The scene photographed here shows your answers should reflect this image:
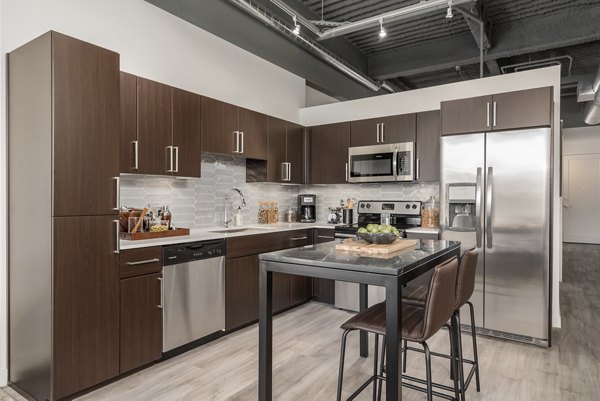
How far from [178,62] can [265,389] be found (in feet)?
10.1

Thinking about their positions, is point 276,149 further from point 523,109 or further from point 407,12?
point 523,109

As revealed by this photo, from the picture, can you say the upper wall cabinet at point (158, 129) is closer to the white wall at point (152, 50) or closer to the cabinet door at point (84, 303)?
the white wall at point (152, 50)

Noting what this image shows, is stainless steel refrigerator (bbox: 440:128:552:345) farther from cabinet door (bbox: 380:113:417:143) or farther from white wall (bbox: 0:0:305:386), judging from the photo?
white wall (bbox: 0:0:305:386)

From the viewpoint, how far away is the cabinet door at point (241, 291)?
11.5ft

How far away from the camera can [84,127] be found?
243 centimetres

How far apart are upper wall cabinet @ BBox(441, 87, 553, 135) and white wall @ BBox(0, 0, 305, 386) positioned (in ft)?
7.31

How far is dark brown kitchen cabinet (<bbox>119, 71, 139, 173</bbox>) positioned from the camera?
296 centimetres

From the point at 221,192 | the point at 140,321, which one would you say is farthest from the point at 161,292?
the point at 221,192

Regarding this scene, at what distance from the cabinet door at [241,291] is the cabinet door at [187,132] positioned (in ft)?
3.09

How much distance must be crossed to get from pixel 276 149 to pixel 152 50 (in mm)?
1732

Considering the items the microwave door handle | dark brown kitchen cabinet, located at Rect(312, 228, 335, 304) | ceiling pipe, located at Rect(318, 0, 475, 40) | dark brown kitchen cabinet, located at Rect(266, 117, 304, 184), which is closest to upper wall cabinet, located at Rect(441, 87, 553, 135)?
the microwave door handle

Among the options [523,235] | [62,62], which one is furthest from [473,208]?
[62,62]

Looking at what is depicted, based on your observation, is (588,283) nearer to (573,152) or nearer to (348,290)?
(348,290)

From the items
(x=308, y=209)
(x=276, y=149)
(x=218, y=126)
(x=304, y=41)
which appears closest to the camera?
(x=218, y=126)
